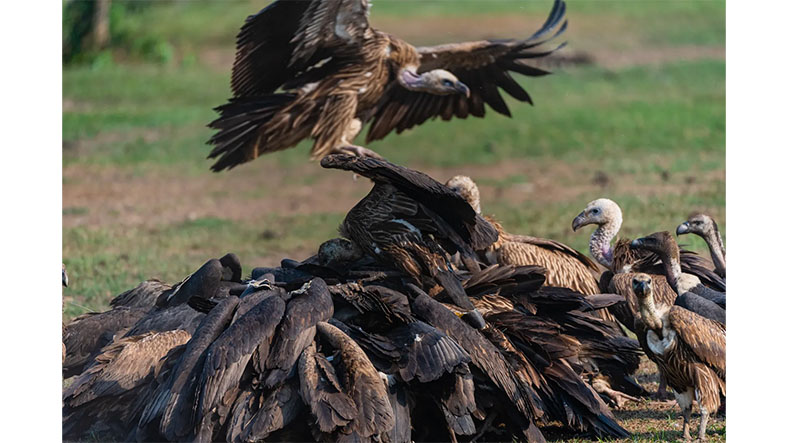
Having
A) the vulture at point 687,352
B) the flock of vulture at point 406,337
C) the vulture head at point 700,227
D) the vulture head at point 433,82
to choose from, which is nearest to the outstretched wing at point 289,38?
the vulture head at point 433,82

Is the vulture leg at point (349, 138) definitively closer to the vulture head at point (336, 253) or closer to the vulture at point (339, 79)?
the vulture at point (339, 79)

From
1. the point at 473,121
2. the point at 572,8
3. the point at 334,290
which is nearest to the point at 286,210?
the point at 473,121

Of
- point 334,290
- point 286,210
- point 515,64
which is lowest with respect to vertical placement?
point 286,210

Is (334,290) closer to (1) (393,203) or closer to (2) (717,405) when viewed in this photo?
(1) (393,203)

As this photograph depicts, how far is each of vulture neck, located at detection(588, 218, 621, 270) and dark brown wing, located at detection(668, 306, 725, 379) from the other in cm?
178

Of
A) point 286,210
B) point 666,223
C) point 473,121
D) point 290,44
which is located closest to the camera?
point 290,44

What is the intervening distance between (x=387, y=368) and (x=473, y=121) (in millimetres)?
11838

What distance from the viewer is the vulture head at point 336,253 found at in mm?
5938

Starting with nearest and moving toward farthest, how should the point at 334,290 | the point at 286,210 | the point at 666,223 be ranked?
1. the point at 334,290
2. the point at 666,223
3. the point at 286,210

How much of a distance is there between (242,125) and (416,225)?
282 centimetres

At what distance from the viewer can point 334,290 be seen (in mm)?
5387

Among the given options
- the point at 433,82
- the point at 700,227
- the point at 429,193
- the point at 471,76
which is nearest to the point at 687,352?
the point at 429,193

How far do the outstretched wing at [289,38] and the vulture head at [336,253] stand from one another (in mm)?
2377

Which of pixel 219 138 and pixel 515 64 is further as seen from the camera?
pixel 515 64
